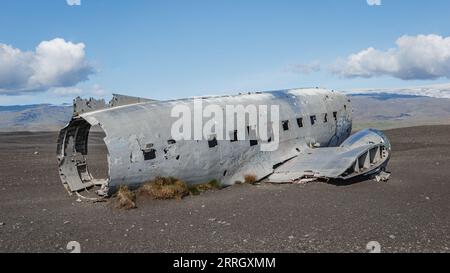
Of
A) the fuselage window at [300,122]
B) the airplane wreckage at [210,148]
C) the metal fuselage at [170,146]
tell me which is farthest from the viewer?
the fuselage window at [300,122]

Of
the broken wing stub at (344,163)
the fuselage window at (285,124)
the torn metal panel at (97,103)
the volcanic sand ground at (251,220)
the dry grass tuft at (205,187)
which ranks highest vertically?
the torn metal panel at (97,103)

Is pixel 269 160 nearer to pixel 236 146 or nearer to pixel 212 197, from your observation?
pixel 236 146

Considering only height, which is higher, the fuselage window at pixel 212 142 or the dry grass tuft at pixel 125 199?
the fuselage window at pixel 212 142

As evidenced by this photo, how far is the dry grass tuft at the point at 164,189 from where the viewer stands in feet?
50.2

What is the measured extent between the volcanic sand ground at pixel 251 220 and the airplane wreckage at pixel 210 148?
81 centimetres

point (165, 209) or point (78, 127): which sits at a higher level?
point (78, 127)

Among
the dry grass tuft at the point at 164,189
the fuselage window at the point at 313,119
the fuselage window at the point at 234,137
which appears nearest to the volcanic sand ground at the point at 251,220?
the dry grass tuft at the point at 164,189

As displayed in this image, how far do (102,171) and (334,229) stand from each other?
17878 mm

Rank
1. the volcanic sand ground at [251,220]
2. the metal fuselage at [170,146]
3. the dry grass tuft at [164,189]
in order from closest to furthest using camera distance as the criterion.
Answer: the volcanic sand ground at [251,220], the metal fuselage at [170,146], the dry grass tuft at [164,189]

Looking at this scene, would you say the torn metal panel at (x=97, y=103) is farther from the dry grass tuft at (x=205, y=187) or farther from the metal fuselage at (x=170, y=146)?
the dry grass tuft at (x=205, y=187)

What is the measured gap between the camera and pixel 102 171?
26188 millimetres

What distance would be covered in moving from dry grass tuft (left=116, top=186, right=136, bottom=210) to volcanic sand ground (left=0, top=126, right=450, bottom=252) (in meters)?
0.26
